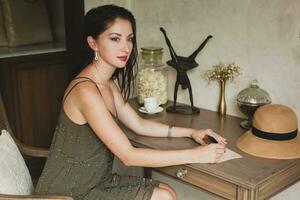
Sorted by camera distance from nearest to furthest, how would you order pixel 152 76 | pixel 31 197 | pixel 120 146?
pixel 31 197 < pixel 120 146 < pixel 152 76

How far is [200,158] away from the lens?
4.72 ft

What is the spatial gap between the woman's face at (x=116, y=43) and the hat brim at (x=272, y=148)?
1.95 feet

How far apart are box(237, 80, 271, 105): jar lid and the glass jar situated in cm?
50

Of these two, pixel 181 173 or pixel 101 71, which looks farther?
pixel 101 71

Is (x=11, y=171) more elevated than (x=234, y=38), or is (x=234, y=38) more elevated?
(x=234, y=38)

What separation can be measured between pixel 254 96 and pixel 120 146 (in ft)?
2.19

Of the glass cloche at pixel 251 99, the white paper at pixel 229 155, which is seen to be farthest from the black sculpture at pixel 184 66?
the white paper at pixel 229 155

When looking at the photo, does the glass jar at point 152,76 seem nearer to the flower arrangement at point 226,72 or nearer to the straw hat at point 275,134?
the flower arrangement at point 226,72

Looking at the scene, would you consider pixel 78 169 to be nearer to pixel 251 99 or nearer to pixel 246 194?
pixel 246 194

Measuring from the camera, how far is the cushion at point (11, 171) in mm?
1437

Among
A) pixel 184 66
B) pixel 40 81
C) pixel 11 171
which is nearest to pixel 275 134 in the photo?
pixel 184 66

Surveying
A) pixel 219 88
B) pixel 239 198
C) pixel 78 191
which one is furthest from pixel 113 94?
pixel 239 198

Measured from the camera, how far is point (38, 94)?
8.05 feet

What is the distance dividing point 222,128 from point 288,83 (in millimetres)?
351
